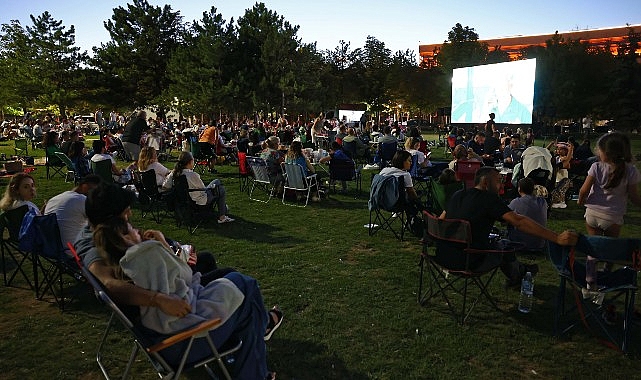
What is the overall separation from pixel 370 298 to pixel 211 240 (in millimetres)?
3172

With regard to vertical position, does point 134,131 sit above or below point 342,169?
above

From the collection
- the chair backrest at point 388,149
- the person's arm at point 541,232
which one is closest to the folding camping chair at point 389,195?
the person's arm at point 541,232

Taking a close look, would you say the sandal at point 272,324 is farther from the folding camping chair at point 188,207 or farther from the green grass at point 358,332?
the folding camping chair at point 188,207

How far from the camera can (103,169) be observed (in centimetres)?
878

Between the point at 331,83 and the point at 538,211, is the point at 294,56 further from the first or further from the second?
the point at 538,211

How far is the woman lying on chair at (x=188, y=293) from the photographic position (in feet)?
8.56

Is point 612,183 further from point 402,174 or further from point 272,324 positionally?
point 272,324

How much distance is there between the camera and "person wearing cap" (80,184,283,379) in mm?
2633

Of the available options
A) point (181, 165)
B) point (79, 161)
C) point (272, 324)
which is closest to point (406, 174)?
point (181, 165)

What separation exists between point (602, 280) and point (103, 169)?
831 cm

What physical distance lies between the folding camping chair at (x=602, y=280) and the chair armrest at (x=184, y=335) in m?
2.85

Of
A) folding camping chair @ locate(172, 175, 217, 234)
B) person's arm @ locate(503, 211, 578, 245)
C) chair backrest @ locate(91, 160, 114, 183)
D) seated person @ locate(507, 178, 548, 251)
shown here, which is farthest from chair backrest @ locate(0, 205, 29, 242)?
seated person @ locate(507, 178, 548, 251)

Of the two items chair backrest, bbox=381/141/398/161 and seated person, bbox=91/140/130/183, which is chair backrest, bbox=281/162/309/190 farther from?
chair backrest, bbox=381/141/398/161

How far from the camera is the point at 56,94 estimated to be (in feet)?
130
